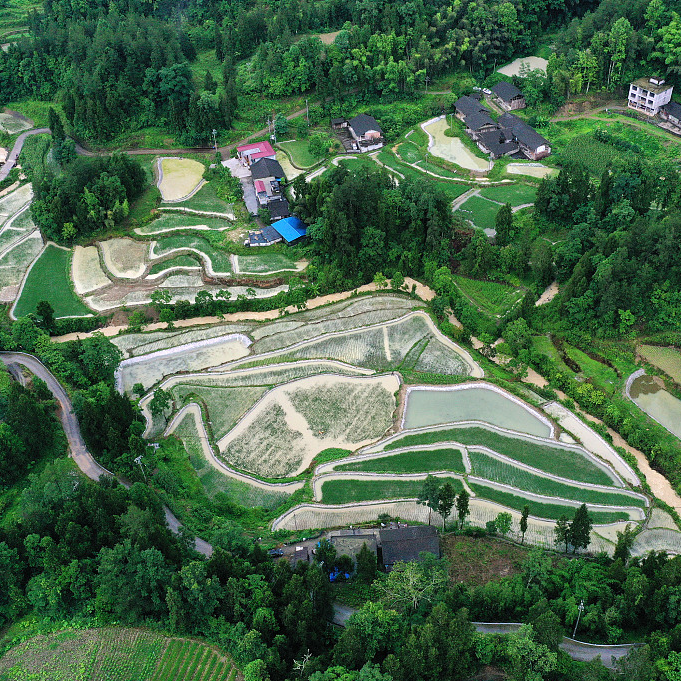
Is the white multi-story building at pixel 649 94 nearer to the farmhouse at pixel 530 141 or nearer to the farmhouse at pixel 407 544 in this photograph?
the farmhouse at pixel 530 141

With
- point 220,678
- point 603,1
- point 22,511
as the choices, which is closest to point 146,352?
point 22,511

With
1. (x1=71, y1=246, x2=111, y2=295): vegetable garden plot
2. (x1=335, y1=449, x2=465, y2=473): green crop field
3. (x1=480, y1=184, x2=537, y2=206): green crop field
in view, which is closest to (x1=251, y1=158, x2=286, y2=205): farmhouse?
(x1=71, y1=246, x2=111, y2=295): vegetable garden plot

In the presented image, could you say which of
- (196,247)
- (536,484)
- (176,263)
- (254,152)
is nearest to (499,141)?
(254,152)

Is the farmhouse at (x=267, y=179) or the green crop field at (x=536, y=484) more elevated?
the farmhouse at (x=267, y=179)

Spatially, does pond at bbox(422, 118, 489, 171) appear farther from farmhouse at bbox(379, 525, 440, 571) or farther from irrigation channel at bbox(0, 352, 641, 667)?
irrigation channel at bbox(0, 352, 641, 667)

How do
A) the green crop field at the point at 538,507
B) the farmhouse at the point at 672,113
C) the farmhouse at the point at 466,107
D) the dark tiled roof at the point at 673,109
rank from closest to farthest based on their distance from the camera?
the green crop field at the point at 538,507, the farmhouse at the point at 672,113, the dark tiled roof at the point at 673,109, the farmhouse at the point at 466,107

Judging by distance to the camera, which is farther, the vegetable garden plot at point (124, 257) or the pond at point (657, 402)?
the vegetable garden plot at point (124, 257)

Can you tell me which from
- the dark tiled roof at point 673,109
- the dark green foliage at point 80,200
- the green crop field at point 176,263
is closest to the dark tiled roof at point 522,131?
the dark tiled roof at point 673,109

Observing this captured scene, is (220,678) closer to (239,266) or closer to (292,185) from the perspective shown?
(239,266)
